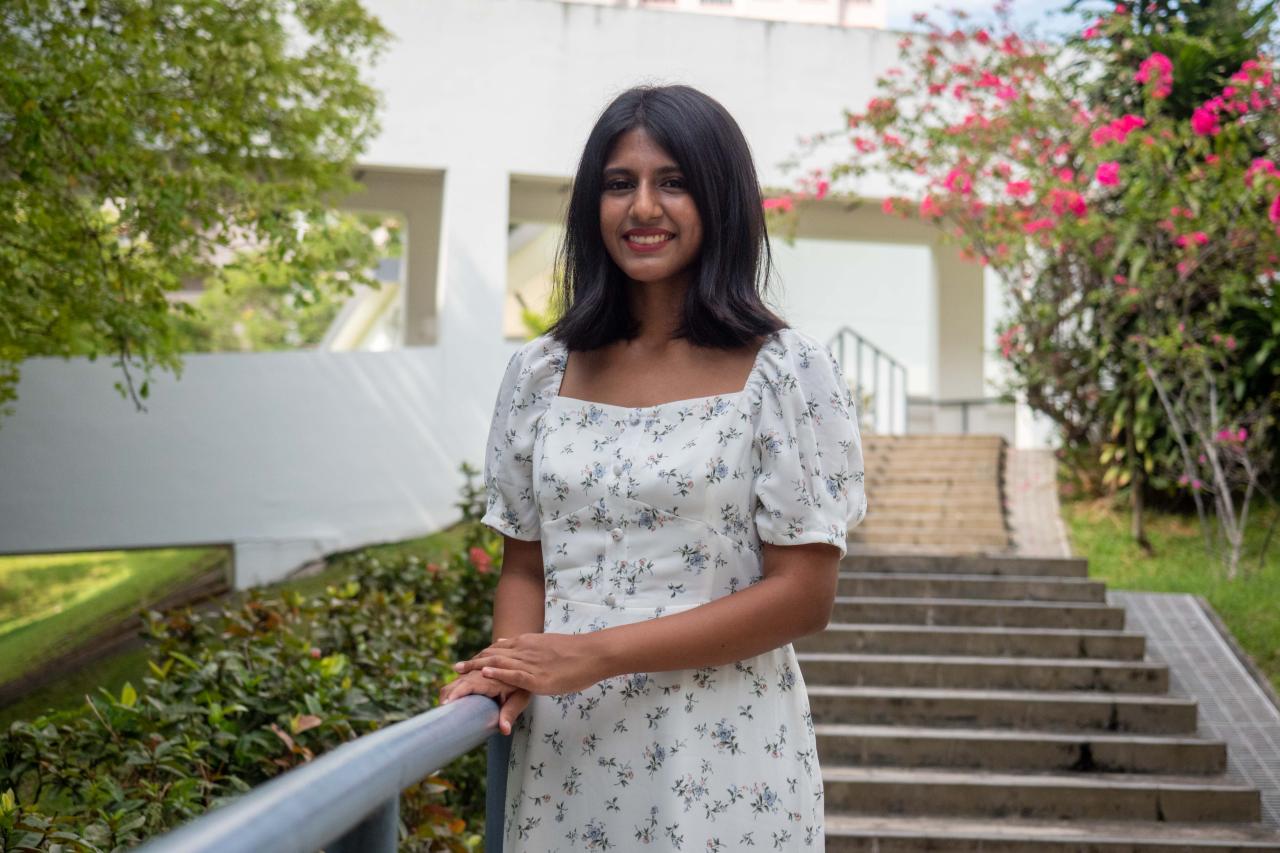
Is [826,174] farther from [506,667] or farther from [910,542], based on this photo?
[506,667]

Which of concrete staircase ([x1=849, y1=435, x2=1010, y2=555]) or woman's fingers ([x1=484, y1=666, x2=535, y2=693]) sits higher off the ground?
woman's fingers ([x1=484, y1=666, x2=535, y2=693])

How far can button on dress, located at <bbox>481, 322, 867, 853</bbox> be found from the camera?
5.23ft

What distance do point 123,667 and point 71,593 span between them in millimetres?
9419

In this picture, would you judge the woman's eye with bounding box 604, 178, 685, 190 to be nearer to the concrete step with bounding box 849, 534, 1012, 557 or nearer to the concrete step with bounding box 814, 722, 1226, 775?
the concrete step with bounding box 814, 722, 1226, 775

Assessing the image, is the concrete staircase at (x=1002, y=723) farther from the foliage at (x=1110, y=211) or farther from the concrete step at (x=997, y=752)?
the foliage at (x=1110, y=211)

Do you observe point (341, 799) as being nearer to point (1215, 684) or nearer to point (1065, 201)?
Answer: point (1215, 684)

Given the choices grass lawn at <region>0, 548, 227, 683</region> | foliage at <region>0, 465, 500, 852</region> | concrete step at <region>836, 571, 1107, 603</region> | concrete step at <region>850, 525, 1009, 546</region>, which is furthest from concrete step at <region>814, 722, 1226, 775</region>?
grass lawn at <region>0, 548, 227, 683</region>

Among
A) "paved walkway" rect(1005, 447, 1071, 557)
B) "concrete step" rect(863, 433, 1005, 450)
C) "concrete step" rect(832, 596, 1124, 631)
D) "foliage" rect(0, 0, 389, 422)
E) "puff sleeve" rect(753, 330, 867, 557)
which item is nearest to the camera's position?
"puff sleeve" rect(753, 330, 867, 557)

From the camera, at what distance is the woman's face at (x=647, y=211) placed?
5.69 ft

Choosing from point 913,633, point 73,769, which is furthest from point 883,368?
point 73,769

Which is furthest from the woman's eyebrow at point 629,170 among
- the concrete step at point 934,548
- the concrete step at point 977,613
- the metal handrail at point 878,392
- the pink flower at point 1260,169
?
the metal handrail at point 878,392

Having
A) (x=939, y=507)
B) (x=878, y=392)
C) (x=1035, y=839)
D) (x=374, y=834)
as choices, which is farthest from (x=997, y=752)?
(x=878, y=392)

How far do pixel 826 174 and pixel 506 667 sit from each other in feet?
33.6

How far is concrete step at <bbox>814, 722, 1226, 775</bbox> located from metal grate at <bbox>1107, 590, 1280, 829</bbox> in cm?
28
